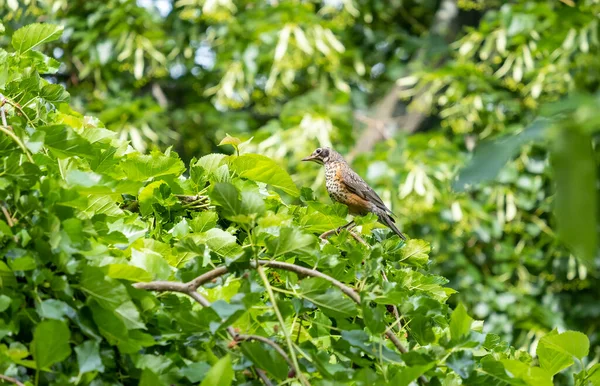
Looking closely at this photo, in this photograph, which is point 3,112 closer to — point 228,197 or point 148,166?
point 148,166

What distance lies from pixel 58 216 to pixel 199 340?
20 cm

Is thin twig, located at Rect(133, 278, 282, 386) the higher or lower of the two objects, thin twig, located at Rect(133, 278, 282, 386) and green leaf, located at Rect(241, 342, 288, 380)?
the higher

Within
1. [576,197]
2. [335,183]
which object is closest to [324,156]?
[335,183]

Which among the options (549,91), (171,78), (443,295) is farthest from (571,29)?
(443,295)

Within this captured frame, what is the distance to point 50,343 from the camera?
0.83 m

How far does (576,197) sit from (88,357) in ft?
1.84

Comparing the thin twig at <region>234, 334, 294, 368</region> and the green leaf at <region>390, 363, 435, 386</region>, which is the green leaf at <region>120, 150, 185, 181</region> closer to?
the thin twig at <region>234, 334, 294, 368</region>

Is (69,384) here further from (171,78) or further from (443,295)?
(171,78)

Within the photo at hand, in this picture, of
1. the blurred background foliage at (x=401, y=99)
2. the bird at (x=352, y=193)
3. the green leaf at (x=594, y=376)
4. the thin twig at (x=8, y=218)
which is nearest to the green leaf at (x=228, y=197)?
the thin twig at (x=8, y=218)

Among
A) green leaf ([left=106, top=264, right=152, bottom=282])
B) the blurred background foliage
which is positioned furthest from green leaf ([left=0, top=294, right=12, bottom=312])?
the blurred background foliage

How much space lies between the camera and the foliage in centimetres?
89

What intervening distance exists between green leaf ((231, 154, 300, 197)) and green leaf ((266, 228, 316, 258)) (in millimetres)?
265

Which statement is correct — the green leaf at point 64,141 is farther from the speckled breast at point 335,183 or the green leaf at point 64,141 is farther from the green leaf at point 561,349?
the speckled breast at point 335,183

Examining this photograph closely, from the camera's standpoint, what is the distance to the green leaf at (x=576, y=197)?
454 mm
